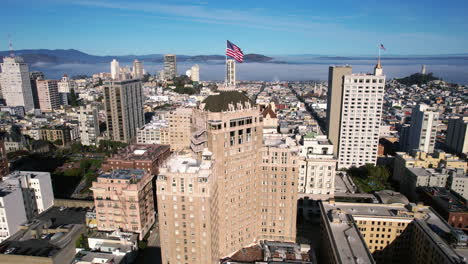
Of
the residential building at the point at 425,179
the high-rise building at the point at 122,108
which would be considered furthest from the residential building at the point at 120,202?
the high-rise building at the point at 122,108

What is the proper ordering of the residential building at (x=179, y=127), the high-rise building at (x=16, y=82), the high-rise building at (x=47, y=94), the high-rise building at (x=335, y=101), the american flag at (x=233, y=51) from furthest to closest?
the high-rise building at (x=47, y=94), the high-rise building at (x=16, y=82), the residential building at (x=179, y=127), the high-rise building at (x=335, y=101), the american flag at (x=233, y=51)

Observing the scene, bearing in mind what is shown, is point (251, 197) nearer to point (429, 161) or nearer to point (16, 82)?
point (429, 161)

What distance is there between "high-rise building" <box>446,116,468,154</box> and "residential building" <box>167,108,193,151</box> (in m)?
79.3

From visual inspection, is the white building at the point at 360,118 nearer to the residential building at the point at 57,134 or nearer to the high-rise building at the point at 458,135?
the high-rise building at the point at 458,135

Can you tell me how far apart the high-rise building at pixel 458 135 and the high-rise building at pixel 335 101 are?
3442cm

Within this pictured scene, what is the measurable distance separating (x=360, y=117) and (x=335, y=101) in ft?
36.2

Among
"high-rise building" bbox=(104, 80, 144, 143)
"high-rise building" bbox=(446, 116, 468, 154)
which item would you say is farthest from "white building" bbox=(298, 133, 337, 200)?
"high-rise building" bbox=(104, 80, 144, 143)

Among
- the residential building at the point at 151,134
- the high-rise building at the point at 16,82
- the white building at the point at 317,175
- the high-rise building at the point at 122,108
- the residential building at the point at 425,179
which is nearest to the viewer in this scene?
the white building at the point at 317,175

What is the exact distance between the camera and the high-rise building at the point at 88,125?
4422 inches

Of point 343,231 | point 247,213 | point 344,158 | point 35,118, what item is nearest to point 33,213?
point 247,213

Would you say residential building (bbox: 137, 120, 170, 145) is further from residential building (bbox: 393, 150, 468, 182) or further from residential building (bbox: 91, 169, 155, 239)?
residential building (bbox: 393, 150, 468, 182)

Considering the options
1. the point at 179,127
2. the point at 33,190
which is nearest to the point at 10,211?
the point at 33,190

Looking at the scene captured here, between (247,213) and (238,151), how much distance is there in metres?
10.1

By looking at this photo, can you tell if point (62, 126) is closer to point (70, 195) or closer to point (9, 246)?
point (70, 195)
